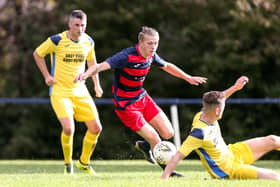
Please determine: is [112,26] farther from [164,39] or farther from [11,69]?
[11,69]

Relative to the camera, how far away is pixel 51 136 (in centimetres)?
1794

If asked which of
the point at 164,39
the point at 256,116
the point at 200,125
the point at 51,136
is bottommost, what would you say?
the point at 51,136

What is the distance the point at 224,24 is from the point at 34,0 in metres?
6.04

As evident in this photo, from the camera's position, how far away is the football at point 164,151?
24.4 feet

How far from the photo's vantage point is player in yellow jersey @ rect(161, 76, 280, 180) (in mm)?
6473

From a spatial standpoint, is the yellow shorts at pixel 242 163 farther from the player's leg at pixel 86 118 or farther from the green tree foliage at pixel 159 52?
the green tree foliage at pixel 159 52

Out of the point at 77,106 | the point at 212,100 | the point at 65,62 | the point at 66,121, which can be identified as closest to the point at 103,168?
the point at 77,106

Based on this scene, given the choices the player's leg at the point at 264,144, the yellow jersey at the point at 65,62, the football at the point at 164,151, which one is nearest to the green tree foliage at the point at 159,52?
the yellow jersey at the point at 65,62

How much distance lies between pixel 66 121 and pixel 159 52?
980 cm

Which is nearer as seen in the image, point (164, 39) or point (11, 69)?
point (164, 39)

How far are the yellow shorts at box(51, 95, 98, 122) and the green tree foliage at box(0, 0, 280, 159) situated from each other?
22.6ft

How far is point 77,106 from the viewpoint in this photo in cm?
881

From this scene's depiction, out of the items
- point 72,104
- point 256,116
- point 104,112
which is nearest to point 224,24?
point 256,116

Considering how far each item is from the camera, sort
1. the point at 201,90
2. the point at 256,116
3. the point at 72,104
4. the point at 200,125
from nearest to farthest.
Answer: the point at 200,125, the point at 72,104, the point at 256,116, the point at 201,90
